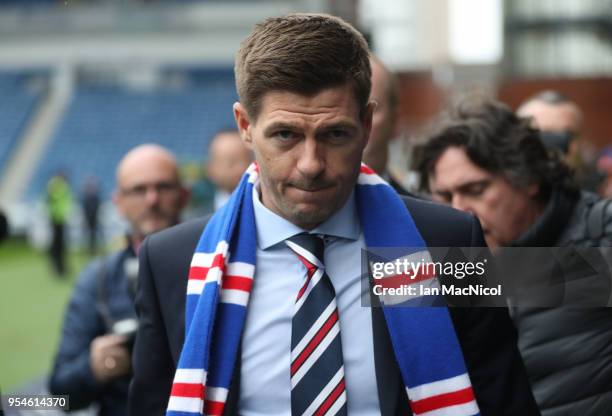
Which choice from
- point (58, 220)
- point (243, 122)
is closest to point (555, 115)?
point (243, 122)

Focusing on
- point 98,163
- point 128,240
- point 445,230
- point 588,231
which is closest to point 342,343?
point 445,230

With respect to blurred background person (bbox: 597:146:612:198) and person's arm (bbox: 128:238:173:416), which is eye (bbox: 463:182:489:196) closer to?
person's arm (bbox: 128:238:173:416)

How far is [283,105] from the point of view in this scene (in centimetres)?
158

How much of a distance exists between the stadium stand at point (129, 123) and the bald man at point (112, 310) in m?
18.8

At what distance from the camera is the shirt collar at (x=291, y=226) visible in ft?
5.55

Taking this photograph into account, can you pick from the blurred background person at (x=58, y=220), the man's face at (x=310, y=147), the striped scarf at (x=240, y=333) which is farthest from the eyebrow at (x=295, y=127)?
the blurred background person at (x=58, y=220)

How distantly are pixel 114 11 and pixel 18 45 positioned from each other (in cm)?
313

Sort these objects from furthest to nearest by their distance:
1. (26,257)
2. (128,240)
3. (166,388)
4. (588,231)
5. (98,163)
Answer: (98,163) → (26,257) → (128,240) → (588,231) → (166,388)

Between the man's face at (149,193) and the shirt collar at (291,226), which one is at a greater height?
the shirt collar at (291,226)

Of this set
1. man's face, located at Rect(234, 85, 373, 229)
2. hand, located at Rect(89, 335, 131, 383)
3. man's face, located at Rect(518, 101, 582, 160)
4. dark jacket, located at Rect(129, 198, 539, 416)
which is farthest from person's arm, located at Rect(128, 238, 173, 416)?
man's face, located at Rect(518, 101, 582, 160)

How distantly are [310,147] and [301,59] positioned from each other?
16 cm

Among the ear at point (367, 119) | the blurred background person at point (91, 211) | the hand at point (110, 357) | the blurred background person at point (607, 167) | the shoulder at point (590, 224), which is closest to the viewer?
the ear at point (367, 119)

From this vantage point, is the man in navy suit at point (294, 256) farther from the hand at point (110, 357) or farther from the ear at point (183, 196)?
the ear at point (183, 196)

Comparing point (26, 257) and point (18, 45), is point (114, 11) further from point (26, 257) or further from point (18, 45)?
point (26, 257)
